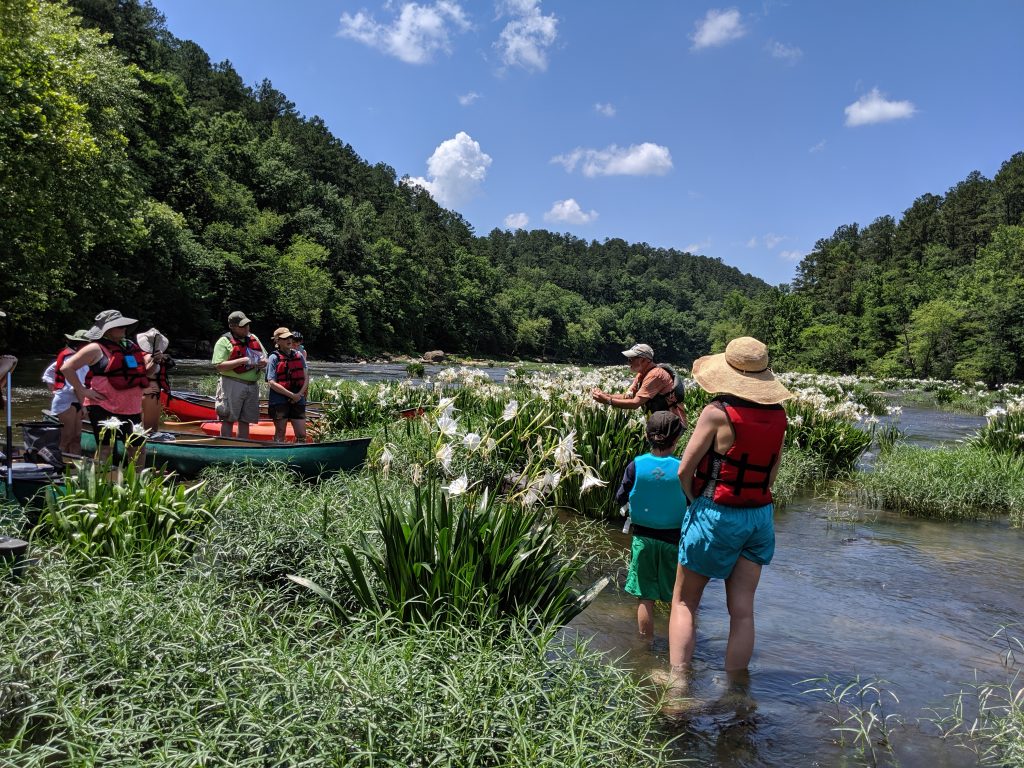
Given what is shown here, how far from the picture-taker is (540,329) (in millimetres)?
104000

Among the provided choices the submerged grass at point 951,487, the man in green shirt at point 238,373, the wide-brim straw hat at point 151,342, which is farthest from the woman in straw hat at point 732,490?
the wide-brim straw hat at point 151,342

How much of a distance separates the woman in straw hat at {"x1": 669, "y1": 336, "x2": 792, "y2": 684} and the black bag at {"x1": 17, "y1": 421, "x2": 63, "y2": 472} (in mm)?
5502

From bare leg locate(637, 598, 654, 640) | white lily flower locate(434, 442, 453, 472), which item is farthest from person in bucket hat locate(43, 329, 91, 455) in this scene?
bare leg locate(637, 598, 654, 640)

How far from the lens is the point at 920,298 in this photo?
6091 cm

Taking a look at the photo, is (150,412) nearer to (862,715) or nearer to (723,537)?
(723,537)

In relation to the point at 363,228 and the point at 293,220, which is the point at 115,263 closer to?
the point at 293,220

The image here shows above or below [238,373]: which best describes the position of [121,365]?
above

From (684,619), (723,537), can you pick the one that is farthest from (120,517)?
(723,537)

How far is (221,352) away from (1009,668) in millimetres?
8228

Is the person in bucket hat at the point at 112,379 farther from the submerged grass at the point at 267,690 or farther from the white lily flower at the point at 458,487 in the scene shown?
the white lily flower at the point at 458,487

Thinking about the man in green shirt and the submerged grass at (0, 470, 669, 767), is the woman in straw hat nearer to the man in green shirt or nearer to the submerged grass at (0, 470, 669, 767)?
the submerged grass at (0, 470, 669, 767)

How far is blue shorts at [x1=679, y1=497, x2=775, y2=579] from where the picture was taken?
12.2ft

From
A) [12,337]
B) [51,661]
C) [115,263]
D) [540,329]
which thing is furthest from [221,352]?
[540,329]

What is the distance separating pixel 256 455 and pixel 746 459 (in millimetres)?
5447
